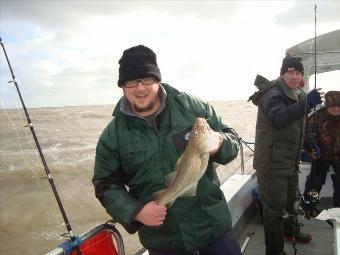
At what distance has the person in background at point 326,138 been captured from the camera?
538 cm

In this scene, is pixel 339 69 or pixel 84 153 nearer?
pixel 339 69

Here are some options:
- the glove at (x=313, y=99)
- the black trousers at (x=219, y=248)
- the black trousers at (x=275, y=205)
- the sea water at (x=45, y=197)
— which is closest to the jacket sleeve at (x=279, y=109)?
the glove at (x=313, y=99)

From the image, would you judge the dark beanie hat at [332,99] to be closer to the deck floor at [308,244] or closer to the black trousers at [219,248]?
the deck floor at [308,244]

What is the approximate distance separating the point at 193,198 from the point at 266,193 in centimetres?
185

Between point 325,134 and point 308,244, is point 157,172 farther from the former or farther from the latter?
point 325,134

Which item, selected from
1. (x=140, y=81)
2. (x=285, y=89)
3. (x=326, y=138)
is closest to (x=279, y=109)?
(x=285, y=89)

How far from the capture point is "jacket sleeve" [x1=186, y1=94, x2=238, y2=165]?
2.65 m

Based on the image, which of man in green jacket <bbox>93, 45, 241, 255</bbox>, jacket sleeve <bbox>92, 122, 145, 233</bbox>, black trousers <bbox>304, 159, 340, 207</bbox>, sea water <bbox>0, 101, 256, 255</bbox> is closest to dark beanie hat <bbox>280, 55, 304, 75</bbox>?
man in green jacket <bbox>93, 45, 241, 255</bbox>

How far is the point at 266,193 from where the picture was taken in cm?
429

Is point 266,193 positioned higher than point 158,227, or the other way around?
point 158,227

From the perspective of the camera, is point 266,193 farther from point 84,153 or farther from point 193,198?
point 84,153

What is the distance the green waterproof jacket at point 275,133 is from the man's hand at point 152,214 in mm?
1935

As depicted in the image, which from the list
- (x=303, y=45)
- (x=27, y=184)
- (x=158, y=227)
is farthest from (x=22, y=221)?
(x=158, y=227)

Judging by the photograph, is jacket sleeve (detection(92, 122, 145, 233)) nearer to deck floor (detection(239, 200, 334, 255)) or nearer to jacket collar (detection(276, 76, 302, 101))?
jacket collar (detection(276, 76, 302, 101))
